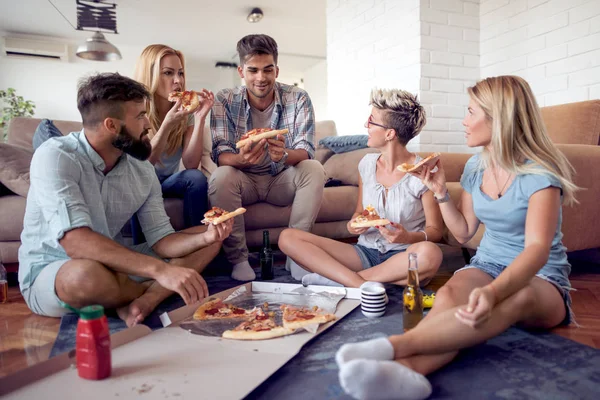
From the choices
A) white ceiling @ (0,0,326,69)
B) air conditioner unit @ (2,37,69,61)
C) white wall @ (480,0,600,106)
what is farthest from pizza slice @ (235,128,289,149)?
air conditioner unit @ (2,37,69,61)

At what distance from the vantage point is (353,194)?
3.34 metres

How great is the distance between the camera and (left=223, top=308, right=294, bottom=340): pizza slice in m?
1.56

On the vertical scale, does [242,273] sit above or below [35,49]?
below

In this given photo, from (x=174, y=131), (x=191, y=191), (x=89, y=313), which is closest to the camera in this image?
(x=89, y=313)

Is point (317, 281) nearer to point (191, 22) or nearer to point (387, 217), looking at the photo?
point (387, 217)

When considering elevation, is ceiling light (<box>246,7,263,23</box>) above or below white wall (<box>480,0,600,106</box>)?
above

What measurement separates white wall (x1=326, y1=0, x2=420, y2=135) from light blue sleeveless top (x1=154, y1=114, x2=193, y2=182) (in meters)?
2.13

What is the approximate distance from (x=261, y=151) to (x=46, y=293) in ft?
4.38

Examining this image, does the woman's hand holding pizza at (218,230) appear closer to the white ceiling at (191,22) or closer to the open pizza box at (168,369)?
the open pizza box at (168,369)

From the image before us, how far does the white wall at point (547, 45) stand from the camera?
323 cm

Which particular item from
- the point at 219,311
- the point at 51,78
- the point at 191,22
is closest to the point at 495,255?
the point at 219,311

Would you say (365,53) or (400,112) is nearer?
(400,112)

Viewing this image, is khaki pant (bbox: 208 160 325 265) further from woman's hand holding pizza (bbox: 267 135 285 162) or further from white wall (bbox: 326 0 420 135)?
white wall (bbox: 326 0 420 135)

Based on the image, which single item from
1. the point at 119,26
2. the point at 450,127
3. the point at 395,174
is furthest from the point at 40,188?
the point at 119,26
